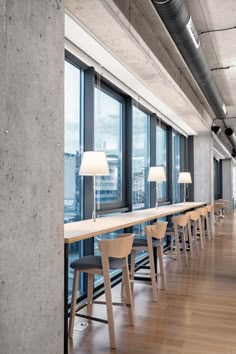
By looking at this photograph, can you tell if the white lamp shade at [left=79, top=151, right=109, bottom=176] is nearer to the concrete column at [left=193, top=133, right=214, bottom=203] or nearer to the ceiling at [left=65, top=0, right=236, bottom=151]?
the ceiling at [left=65, top=0, right=236, bottom=151]

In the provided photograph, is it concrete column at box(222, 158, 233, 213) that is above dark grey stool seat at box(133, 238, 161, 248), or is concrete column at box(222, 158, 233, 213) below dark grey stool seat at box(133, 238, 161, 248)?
above

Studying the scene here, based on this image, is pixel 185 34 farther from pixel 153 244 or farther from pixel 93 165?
pixel 153 244

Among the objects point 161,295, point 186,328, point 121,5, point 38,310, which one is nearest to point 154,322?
point 186,328

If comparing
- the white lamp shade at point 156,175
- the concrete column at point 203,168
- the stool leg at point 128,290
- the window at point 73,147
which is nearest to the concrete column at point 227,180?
the concrete column at point 203,168

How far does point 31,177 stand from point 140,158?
5.01 m

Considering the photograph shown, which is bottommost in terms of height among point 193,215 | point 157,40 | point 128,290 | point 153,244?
point 128,290

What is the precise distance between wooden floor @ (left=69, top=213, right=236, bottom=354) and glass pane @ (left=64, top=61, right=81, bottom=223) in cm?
111

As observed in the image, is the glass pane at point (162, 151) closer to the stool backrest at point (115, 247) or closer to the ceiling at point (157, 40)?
the ceiling at point (157, 40)

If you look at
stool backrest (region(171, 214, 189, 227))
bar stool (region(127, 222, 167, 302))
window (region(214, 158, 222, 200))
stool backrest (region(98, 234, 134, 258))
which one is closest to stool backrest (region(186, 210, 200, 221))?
stool backrest (region(171, 214, 189, 227))

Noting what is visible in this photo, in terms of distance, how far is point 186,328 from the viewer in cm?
301

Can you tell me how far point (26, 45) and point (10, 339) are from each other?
1.49m

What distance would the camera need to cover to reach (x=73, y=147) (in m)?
4.20

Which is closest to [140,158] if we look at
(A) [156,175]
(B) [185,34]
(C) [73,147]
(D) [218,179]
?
(A) [156,175]

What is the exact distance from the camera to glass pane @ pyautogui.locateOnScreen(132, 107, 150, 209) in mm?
6406
